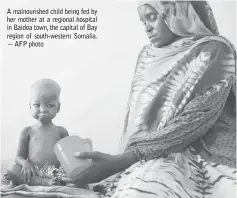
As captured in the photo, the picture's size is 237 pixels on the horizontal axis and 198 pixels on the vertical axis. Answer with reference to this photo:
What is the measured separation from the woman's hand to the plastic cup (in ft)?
0.06

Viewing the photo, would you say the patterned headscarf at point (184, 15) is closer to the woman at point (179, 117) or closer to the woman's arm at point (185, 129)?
the woman at point (179, 117)

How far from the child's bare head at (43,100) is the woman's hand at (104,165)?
11.8 inches

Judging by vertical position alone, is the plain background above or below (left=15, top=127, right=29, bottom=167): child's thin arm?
above

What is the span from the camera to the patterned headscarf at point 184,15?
56.6 inches

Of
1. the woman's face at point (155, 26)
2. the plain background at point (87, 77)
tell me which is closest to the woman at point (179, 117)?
the woman's face at point (155, 26)

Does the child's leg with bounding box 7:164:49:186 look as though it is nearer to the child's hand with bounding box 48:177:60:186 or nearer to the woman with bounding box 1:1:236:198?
the child's hand with bounding box 48:177:60:186

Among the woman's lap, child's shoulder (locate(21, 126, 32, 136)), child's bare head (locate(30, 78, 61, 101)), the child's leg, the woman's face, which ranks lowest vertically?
the child's leg

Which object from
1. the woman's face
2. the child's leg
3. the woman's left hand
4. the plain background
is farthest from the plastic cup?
the plain background

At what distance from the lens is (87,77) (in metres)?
2.05

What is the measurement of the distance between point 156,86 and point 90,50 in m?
0.62

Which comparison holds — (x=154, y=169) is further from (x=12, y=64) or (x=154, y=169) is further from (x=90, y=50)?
(x=12, y=64)

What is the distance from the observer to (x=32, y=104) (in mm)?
1535

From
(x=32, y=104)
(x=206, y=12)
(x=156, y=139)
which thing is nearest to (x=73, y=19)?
(x=32, y=104)

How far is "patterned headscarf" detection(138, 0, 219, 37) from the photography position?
1.44 m
